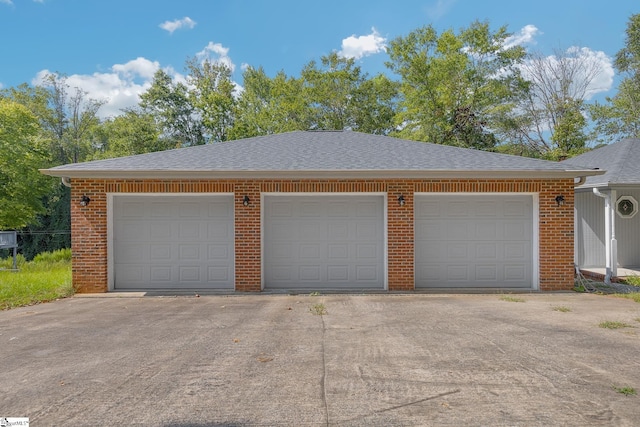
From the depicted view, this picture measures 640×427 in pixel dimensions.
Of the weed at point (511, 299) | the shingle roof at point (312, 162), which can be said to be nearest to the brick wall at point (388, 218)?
the shingle roof at point (312, 162)

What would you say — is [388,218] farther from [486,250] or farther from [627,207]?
[627,207]

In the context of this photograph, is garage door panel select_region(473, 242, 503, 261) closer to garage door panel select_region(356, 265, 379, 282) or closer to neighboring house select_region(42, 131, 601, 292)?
neighboring house select_region(42, 131, 601, 292)

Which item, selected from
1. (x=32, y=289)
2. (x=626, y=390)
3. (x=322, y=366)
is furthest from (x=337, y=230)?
(x=32, y=289)

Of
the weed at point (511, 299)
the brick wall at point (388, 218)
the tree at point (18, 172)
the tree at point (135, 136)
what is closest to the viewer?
the weed at point (511, 299)

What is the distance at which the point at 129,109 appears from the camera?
3319cm

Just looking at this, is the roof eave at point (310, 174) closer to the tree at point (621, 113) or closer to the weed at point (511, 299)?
the weed at point (511, 299)

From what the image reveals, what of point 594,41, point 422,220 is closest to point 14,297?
point 422,220

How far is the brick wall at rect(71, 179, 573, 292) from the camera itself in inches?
378

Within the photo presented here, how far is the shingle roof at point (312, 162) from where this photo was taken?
30.7 ft

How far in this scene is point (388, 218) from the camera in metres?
9.70

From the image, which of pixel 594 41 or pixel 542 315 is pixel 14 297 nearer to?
pixel 542 315

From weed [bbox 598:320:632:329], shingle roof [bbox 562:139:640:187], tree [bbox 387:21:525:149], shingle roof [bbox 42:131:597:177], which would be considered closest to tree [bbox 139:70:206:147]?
tree [bbox 387:21:525:149]

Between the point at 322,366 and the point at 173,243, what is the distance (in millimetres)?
6225

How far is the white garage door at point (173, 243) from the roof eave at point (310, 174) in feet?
2.11
